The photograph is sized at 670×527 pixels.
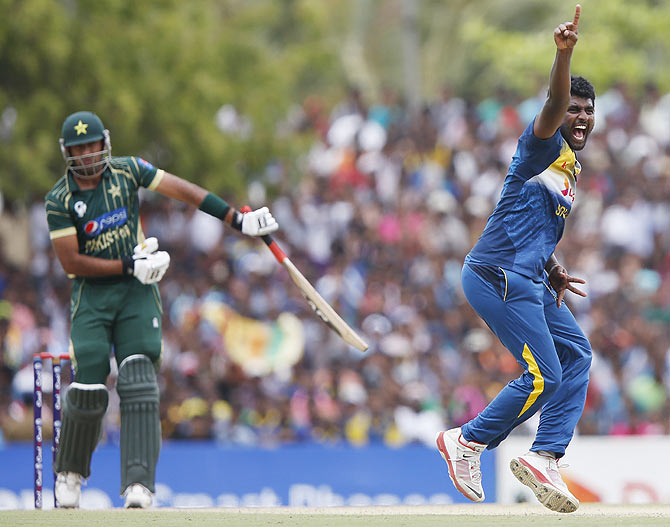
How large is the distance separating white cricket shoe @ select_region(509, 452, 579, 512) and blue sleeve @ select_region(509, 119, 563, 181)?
1.57 m

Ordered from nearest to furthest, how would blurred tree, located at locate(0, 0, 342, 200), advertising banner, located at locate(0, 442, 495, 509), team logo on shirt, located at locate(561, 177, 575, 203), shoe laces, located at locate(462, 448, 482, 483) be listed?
team logo on shirt, located at locate(561, 177, 575, 203)
shoe laces, located at locate(462, 448, 482, 483)
advertising banner, located at locate(0, 442, 495, 509)
blurred tree, located at locate(0, 0, 342, 200)

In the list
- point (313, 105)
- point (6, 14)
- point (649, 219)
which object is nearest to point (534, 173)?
point (6, 14)

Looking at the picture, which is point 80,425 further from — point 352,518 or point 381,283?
point 381,283

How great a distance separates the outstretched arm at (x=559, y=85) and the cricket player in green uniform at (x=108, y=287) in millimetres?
2066

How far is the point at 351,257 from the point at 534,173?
980cm

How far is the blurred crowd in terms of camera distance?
1417cm

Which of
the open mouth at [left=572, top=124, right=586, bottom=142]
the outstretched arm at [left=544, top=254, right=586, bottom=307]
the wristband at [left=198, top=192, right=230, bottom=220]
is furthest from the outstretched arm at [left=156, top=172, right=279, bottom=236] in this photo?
the open mouth at [left=572, top=124, right=586, bottom=142]

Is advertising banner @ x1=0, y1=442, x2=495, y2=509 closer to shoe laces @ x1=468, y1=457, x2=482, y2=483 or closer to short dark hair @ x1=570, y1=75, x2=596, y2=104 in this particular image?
shoe laces @ x1=468, y1=457, x2=482, y2=483

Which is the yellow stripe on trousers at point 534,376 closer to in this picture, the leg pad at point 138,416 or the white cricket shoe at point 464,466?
the white cricket shoe at point 464,466

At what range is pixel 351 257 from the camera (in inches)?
664

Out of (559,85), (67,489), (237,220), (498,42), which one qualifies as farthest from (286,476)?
(498,42)

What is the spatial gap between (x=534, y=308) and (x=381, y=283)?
9.13m

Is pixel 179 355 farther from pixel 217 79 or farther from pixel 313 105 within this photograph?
pixel 313 105

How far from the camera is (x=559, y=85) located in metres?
6.68
